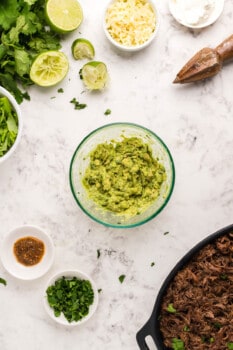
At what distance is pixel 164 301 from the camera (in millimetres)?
3662

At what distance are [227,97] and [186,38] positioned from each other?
0.40m

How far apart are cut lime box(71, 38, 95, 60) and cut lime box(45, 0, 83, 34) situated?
82mm

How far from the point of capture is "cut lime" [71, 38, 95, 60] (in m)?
3.91

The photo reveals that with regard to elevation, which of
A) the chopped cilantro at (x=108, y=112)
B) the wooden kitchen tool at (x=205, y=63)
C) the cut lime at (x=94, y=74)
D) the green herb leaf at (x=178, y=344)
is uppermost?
the cut lime at (x=94, y=74)

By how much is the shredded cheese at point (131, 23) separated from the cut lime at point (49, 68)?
317 millimetres

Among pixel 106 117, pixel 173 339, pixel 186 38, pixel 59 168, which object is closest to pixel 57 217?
pixel 59 168

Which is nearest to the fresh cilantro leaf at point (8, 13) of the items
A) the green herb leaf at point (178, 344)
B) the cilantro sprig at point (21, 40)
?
the cilantro sprig at point (21, 40)

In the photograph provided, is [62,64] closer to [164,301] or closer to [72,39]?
[72,39]

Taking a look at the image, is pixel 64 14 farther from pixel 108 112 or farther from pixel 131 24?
pixel 108 112

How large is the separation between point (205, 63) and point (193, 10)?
0.32 metres

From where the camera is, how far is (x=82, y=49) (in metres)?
3.92

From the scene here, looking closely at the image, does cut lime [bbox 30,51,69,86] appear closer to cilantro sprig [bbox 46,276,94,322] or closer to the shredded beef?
cilantro sprig [bbox 46,276,94,322]

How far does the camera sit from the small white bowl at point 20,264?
12.9ft

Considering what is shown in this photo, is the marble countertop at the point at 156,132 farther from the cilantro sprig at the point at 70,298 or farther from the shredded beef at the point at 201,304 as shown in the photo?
the shredded beef at the point at 201,304
